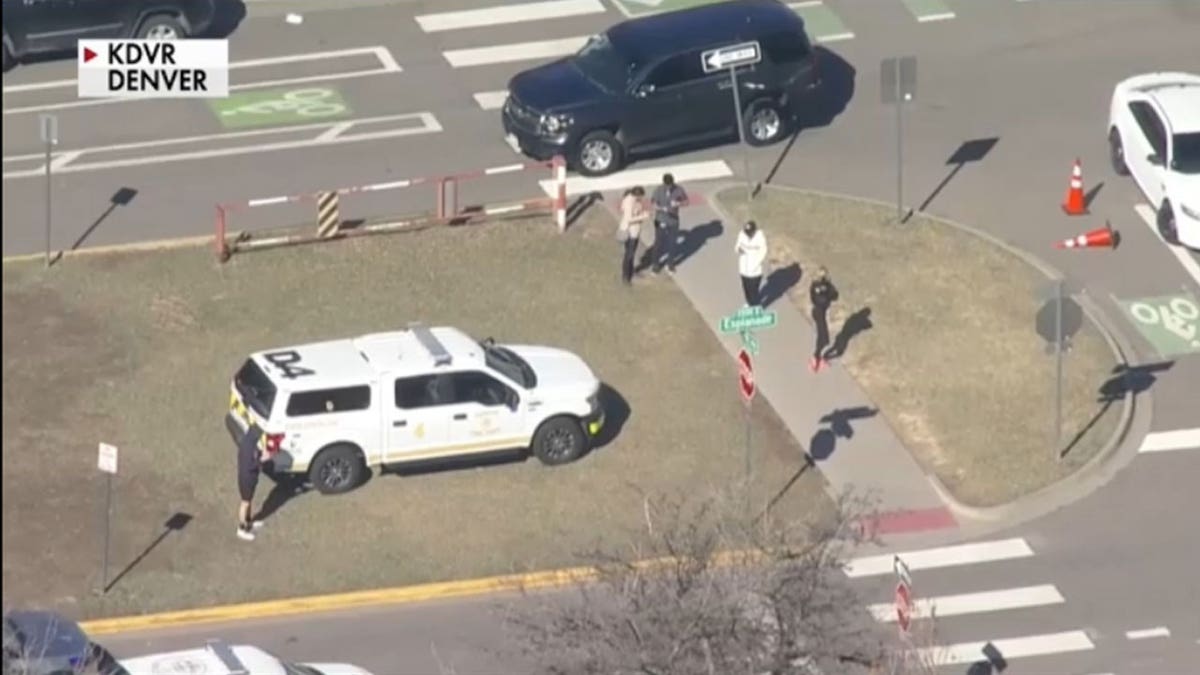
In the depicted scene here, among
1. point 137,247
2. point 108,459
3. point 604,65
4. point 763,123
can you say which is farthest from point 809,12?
point 108,459

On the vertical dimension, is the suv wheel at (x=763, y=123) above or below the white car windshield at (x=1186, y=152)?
below

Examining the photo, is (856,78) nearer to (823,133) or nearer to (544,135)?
(823,133)

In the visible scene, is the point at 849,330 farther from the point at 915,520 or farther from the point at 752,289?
the point at 915,520

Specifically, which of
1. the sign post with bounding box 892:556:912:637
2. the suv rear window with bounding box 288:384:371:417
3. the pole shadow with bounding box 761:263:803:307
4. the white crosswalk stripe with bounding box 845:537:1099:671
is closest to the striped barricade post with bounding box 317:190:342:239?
the pole shadow with bounding box 761:263:803:307

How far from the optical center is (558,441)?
26031 millimetres

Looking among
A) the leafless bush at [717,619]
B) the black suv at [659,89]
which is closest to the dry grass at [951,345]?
the black suv at [659,89]

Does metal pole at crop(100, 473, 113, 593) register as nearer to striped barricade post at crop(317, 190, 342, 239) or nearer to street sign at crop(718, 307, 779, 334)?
striped barricade post at crop(317, 190, 342, 239)

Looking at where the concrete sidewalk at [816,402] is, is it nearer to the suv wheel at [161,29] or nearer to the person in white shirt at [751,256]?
the person in white shirt at [751,256]

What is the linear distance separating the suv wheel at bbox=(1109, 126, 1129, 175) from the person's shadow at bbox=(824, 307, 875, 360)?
5143 millimetres

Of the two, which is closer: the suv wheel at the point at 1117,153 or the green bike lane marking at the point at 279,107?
the suv wheel at the point at 1117,153

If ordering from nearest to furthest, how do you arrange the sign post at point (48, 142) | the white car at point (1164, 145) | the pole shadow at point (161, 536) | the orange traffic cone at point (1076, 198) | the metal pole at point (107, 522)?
1. the metal pole at point (107, 522)
2. the pole shadow at point (161, 536)
3. the sign post at point (48, 142)
4. the white car at point (1164, 145)
5. the orange traffic cone at point (1076, 198)

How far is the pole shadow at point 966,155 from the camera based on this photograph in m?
32.4

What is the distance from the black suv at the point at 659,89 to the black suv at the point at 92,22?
5466mm

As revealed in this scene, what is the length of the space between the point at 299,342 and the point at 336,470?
3336 mm
